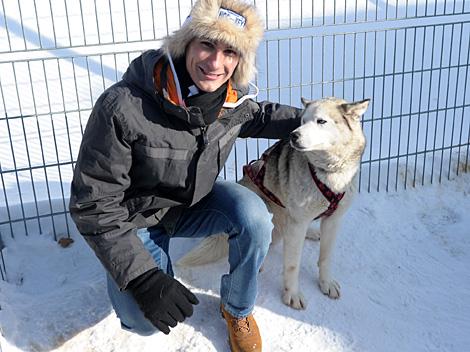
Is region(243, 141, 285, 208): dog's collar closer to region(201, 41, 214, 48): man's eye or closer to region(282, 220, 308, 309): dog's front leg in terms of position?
region(282, 220, 308, 309): dog's front leg

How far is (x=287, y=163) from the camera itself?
2492mm

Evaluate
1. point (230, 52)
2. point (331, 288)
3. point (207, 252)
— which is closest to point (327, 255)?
point (331, 288)

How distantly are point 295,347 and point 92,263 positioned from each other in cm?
122

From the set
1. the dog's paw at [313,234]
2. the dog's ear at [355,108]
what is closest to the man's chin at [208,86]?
the dog's ear at [355,108]

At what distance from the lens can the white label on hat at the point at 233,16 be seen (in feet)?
5.96

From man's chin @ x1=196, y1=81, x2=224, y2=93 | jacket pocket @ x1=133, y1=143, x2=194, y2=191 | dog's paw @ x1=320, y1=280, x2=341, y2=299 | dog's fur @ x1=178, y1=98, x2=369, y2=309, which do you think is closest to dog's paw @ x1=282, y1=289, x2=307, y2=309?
dog's fur @ x1=178, y1=98, x2=369, y2=309

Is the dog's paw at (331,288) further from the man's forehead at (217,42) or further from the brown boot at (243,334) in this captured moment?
the man's forehead at (217,42)

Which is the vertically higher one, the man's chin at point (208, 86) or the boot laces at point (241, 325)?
the man's chin at point (208, 86)

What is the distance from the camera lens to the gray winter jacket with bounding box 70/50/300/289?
1.77 m

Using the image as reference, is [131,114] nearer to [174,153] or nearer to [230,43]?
[174,153]

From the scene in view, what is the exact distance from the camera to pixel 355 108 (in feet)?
7.20

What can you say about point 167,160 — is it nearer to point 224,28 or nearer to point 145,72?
point 145,72

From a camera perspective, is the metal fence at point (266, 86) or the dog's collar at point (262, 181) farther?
the metal fence at point (266, 86)

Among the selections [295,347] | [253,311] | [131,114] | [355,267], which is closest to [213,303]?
[253,311]
